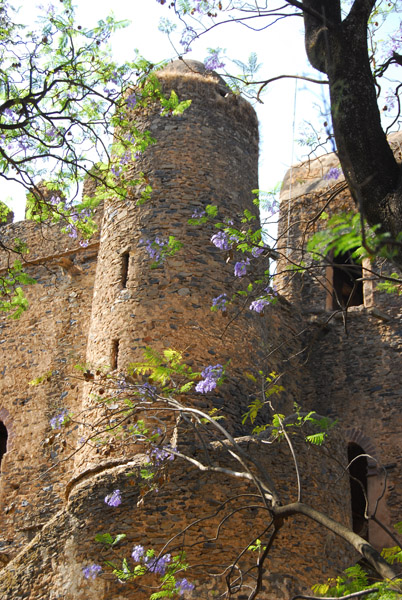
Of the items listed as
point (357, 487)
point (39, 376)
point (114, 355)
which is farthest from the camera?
point (357, 487)

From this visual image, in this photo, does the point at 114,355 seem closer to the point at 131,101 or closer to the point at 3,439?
the point at 131,101

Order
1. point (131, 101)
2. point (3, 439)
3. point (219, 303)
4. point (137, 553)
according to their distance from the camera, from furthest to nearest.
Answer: point (3, 439) → point (131, 101) → point (219, 303) → point (137, 553)

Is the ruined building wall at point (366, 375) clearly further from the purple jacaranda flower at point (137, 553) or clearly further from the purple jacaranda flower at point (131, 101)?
the purple jacaranda flower at point (137, 553)

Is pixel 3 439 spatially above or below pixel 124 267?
below

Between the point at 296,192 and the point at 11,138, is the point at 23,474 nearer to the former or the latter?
the point at 11,138

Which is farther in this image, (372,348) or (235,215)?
(372,348)

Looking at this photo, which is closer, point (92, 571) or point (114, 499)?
point (92, 571)

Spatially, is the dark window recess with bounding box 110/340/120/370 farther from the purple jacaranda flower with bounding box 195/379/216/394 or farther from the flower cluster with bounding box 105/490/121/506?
the flower cluster with bounding box 105/490/121/506

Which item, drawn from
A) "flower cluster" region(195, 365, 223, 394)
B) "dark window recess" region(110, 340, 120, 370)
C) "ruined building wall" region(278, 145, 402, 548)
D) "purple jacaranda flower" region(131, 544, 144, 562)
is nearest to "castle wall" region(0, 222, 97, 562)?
"dark window recess" region(110, 340, 120, 370)

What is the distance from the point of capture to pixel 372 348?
1384 cm

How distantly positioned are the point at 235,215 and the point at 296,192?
434 cm

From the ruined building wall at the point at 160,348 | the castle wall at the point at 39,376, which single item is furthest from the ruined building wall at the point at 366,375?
the castle wall at the point at 39,376

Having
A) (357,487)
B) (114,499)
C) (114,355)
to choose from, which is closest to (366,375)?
(357,487)

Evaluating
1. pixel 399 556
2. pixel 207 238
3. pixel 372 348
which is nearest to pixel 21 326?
pixel 207 238
